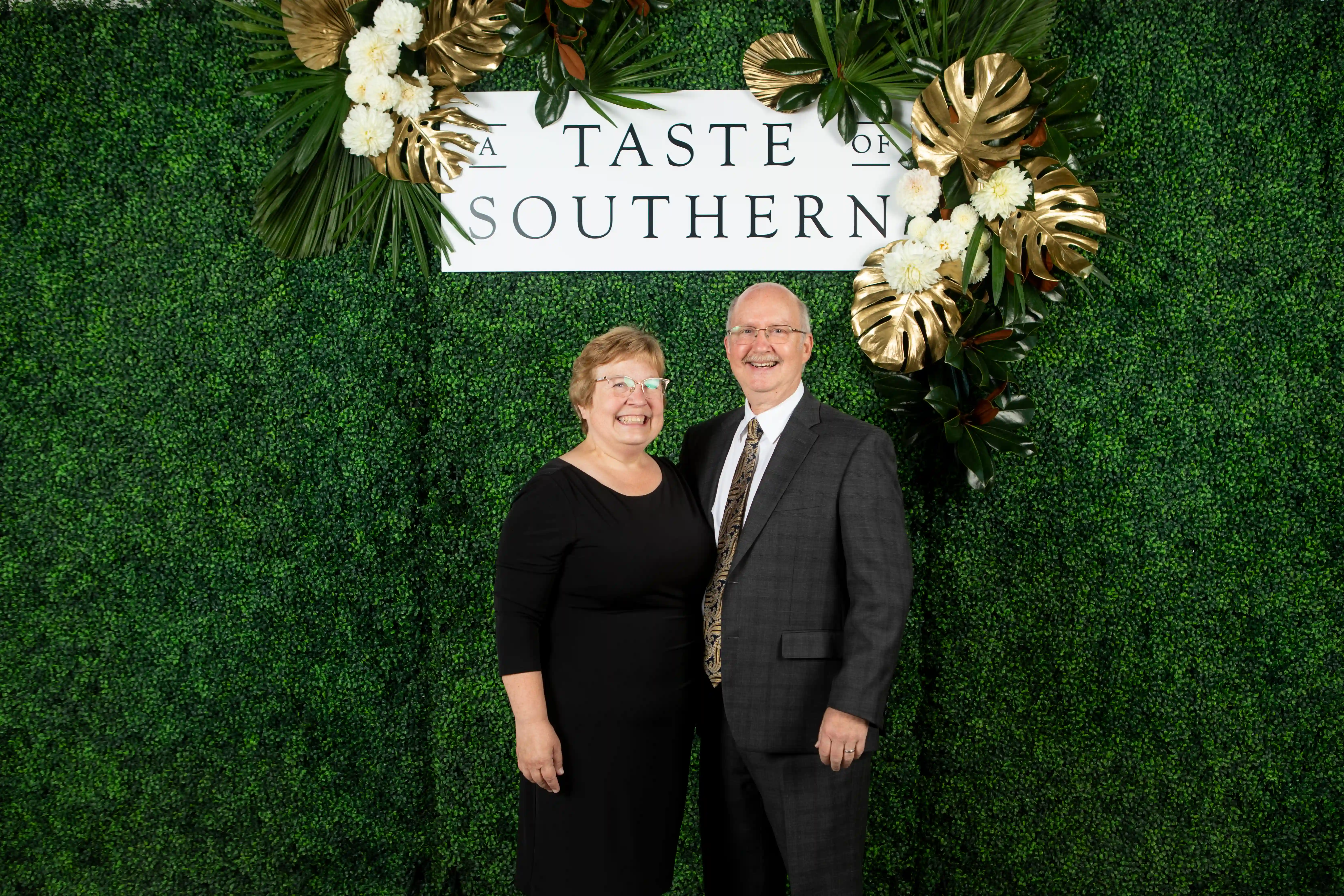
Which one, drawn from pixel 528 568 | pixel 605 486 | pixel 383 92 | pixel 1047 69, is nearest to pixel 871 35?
pixel 1047 69

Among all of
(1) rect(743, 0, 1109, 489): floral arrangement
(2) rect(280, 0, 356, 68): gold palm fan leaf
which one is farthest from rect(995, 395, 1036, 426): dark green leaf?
(2) rect(280, 0, 356, 68): gold palm fan leaf

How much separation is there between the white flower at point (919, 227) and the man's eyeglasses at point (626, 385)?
98 cm

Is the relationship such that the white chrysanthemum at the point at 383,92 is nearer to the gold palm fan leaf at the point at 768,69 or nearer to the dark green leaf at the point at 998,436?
the gold palm fan leaf at the point at 768,69

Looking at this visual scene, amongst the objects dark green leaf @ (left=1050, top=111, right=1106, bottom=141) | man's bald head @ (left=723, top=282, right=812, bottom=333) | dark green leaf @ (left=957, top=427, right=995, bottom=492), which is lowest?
dark green leaf @ (left=957, top=427, right=995, bottom=492)

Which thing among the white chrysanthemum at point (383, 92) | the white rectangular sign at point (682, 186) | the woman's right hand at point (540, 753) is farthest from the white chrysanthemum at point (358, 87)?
the woman's right hand at point (540, 753)

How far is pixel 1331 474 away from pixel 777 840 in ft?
6.39

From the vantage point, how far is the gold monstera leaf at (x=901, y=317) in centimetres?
227

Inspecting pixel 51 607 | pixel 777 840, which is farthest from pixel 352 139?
pixel 777 840

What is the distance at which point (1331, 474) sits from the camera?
2.38 metres

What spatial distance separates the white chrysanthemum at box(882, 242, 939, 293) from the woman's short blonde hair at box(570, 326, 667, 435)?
83 centimetres

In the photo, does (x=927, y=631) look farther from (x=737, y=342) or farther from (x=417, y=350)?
(x=417, y=350)

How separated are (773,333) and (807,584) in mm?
576

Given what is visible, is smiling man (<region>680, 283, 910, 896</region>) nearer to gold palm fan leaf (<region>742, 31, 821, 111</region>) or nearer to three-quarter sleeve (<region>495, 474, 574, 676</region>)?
three-quarter sleeve (<region>495, 474, 574, 676</region>)

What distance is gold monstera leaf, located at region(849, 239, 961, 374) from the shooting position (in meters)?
2.27
